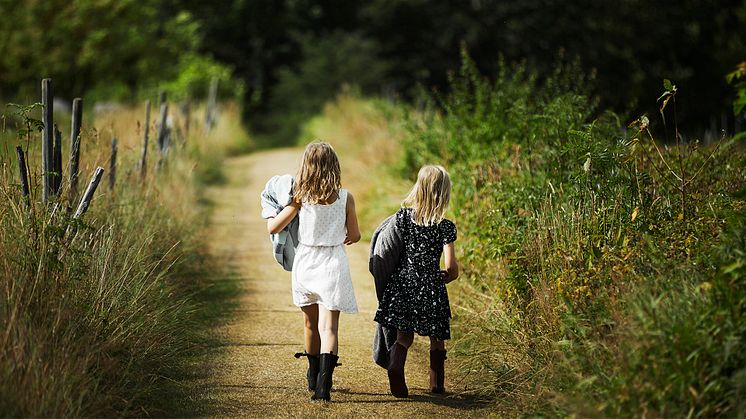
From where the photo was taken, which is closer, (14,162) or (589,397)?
(589,397)

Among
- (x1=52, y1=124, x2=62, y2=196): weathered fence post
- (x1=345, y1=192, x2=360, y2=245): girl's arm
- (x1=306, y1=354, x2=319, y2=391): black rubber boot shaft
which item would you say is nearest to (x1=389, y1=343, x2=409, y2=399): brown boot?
(x1=306, y1=354, x2=319, y2=391): black rubber boot shaft

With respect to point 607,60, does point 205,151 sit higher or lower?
lower

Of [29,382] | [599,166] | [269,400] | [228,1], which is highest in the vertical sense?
[228,1]

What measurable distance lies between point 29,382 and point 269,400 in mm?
1583

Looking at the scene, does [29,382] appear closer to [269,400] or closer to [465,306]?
Answer: [269,400]

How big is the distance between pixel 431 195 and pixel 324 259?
0.75 meters

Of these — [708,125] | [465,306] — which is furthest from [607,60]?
[465,306]

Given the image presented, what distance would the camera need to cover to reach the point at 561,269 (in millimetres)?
5828

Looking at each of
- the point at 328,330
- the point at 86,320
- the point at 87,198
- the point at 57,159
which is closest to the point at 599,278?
the point at 328,330

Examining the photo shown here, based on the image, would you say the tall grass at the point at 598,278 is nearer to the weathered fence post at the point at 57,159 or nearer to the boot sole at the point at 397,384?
the boot sole at the point at 397,384

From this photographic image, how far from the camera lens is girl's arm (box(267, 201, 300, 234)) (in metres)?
5.86

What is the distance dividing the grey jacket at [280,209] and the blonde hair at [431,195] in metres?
0.76

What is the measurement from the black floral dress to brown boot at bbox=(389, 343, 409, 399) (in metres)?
0.14

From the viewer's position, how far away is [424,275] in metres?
5.93
